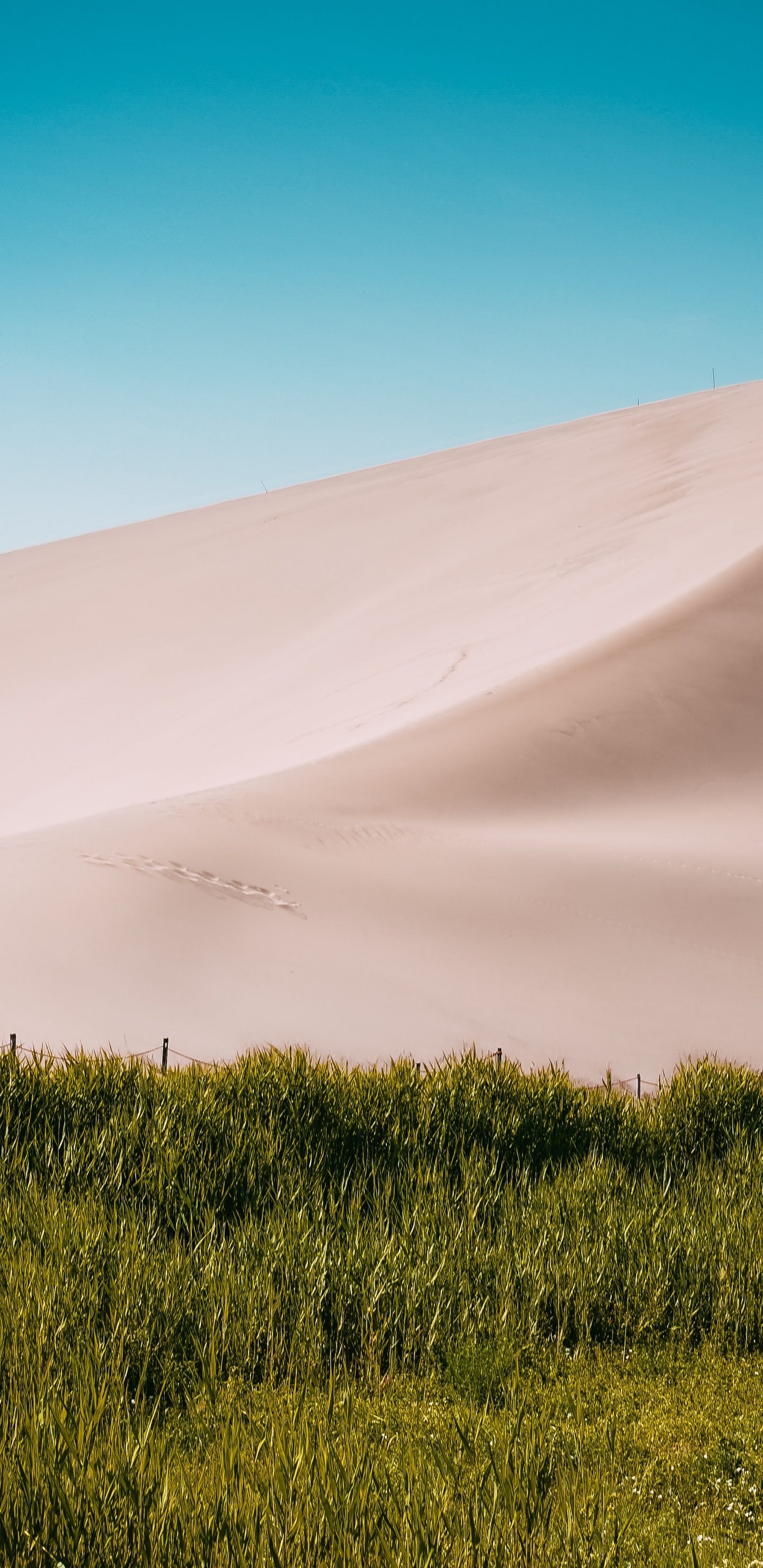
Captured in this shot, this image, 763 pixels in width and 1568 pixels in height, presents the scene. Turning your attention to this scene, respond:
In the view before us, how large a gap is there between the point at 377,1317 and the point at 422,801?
6.19 metres

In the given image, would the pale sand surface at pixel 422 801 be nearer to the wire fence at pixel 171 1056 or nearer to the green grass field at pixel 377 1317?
the wire fence at pixel 171 1056

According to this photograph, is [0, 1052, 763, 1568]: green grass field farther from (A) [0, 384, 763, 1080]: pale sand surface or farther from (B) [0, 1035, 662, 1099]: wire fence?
(A) [0, 384, 763, 1080]: pale sand surface

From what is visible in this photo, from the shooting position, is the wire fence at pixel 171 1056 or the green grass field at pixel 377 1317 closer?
the green grass field at pixel 377 1317

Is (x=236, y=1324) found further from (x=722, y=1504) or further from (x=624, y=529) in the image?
(x=624, y=529)

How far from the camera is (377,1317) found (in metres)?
2.93

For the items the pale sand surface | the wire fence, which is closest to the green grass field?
the wire fence

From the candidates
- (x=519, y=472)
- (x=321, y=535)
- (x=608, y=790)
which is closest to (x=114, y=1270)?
(x=608, y=790)

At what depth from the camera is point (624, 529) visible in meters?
17.6

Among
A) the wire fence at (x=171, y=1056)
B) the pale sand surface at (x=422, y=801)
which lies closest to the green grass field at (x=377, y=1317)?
the wire fence at (x=171, y=1056)

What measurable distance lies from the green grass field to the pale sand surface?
119 cm

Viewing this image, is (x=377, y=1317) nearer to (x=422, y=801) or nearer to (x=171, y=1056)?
(x=171, y=1056)

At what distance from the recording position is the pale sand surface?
5980 millimetres

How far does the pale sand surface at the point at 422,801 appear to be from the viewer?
5.98 metres

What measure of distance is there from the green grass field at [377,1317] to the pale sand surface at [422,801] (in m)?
1.19
